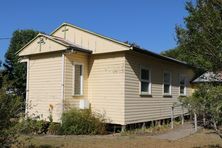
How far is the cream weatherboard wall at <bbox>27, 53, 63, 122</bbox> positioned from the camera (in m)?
16.1

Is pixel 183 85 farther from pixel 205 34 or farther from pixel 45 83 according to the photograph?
pixel 205 34

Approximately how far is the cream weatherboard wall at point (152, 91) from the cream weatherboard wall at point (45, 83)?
3.17 meters

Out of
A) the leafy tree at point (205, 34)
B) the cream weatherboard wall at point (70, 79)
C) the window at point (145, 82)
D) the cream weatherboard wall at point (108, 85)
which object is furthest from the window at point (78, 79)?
the leafy tree at point (205, 34)

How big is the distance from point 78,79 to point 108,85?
150cm

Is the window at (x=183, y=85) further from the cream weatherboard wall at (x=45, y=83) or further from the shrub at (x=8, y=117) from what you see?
the shrub at (x=8, y=117)

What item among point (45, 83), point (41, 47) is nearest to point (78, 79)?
point (45, 83)

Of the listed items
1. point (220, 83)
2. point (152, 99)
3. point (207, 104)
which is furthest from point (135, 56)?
point (207, 104)

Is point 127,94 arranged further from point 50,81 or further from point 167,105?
point 167,105

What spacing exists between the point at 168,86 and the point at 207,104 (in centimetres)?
1230

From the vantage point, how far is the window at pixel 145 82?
1741cm

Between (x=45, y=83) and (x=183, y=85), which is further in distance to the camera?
(x=183, y=85)

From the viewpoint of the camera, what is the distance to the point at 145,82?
1783cm

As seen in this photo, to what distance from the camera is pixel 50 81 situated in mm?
16594

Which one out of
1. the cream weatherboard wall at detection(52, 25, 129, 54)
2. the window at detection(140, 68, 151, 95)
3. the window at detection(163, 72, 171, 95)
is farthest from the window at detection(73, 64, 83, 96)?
→ the window at detection(163, 72, 171, 95)
